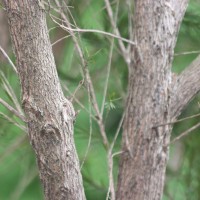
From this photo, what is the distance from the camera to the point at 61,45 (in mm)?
3246

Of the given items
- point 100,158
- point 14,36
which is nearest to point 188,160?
point 100,158

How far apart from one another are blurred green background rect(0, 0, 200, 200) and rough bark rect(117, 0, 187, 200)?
371mm

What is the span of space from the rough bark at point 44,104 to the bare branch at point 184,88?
1.25 feet

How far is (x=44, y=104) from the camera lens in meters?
1.22

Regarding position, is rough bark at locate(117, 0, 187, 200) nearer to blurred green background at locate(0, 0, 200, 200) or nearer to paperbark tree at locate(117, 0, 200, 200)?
paperbark tree at locate(117, 0, 200, 200)

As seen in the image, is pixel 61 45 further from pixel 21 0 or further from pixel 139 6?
pixel 21 0

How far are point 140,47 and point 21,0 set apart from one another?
1.56 ft

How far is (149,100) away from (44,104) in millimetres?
398

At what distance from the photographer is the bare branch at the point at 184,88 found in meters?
1.55

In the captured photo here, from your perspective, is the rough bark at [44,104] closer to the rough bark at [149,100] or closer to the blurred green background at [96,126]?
the rough bark at [149,100]

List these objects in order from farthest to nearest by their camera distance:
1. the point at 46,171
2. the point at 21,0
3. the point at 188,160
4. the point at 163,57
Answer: the point at 188,160
the point at 163,57
the point at 46,171
the point at 21,0

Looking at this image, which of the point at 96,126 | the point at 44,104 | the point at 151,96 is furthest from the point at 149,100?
the point at 96,126

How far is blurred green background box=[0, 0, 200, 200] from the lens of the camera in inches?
89.7

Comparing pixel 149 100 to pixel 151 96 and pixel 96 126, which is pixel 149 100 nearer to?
pixel 151 96
